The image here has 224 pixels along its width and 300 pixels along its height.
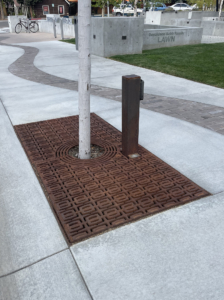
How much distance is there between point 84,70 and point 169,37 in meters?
12.2

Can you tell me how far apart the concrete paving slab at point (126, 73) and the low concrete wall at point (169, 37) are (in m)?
3.23

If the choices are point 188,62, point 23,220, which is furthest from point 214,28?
point 23,220

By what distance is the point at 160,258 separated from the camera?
2.44 m

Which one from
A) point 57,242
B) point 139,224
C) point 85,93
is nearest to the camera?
point 57,242

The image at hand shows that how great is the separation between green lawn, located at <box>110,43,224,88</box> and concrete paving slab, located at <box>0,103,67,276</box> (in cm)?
593

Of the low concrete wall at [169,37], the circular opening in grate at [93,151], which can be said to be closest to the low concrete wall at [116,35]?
the low concrete wall at [169,37]

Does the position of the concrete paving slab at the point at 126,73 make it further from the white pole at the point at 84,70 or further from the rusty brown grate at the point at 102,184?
the white pole at the point at 84,70

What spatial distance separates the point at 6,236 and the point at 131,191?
4.50 feet

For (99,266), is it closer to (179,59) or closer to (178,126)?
(178,126)

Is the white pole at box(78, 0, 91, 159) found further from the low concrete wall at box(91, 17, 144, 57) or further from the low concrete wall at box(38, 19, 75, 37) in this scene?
the low concrete wall at box(38, 19, 75, 37)

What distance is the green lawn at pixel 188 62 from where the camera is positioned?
8.70 meters

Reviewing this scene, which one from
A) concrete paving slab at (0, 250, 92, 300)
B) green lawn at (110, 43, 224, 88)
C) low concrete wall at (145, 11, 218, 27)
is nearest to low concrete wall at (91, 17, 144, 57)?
green lawn at (110, 43, 224, 88)

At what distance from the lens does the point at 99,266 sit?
2.35m

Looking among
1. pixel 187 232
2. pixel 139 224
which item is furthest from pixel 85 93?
pixel 187 232
